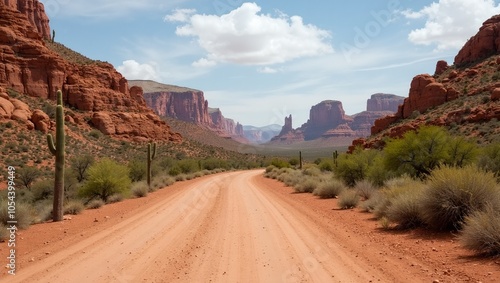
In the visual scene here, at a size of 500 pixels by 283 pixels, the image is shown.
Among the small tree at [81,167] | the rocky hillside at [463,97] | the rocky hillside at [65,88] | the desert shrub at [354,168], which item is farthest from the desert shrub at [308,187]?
the rocky hillside at [65,88]

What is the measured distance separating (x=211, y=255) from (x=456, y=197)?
6.32m

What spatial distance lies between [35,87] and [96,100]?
10.8 m

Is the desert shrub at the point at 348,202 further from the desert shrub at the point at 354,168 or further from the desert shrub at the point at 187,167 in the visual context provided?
the desert shrub at the point at 187,167

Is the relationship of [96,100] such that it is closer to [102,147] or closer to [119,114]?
[119,114]

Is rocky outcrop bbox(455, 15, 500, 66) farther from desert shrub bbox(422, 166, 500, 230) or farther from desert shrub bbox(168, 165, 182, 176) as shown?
desert shrub bbox(422, 166, 500, 230)

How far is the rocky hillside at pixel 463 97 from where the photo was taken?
41.5 m

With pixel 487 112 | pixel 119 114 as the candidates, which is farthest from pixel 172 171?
pixel 487 112

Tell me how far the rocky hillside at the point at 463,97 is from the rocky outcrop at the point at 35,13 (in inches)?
3246

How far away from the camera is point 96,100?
66188 millimetres

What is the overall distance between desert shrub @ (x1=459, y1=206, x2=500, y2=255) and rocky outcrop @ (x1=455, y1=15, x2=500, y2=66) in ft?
200

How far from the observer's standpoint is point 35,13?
3767 inches

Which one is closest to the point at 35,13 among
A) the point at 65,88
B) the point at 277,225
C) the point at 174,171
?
the point at 65,88

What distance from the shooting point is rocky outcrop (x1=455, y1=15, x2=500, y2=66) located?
59031 millimetres

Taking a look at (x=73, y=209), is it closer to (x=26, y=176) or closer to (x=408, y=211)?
(x=408, y=211)
